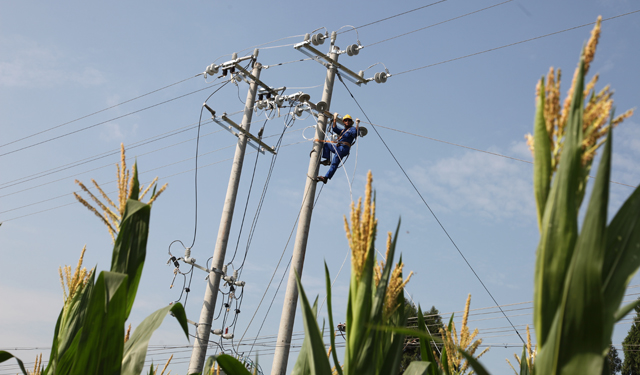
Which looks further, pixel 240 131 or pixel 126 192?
pixel 240 131

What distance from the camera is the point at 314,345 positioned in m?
2.07

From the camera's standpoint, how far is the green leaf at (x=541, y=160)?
5.21ft

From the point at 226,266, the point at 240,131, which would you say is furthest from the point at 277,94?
the point at 226,266

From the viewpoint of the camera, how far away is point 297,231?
377 inches

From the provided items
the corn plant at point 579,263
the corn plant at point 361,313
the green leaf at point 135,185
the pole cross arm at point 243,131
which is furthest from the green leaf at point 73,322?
the pole cross arm at point 243,131

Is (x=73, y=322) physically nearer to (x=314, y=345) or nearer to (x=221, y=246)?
(x=314, y=345)

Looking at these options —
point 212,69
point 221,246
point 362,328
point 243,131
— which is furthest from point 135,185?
point 212,69

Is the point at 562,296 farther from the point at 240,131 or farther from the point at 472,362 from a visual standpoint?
the point at 240,131

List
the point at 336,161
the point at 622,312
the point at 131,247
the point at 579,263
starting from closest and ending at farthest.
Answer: the point at 579,263, the point at 622,312, the point at 131,247, the point at 336,161

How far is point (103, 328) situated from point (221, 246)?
35.6 ft

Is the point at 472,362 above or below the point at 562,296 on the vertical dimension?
below

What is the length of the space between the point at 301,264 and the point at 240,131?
20.6ft

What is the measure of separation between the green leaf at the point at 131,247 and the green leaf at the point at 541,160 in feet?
6.02

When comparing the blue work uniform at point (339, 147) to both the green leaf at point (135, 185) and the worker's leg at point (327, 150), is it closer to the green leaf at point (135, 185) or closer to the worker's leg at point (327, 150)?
the worker's leg at point (327, 150)
